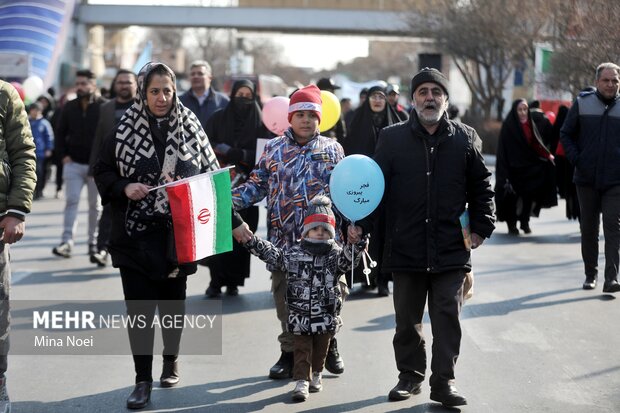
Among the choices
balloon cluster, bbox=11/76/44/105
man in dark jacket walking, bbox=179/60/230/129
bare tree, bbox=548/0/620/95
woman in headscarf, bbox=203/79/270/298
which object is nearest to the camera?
woman in headscarf, bbox=203/79/270/298

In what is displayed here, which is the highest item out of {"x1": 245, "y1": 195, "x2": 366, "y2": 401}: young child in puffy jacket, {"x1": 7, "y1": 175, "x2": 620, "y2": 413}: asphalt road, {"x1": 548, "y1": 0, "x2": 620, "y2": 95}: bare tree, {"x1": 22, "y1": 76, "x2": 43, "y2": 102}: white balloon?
{"x1": 548, "y1": 0, "x2": 620, "y2": 95}: bare tree

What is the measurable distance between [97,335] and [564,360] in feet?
11.5

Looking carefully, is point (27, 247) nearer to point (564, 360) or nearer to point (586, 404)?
point (564, 360)

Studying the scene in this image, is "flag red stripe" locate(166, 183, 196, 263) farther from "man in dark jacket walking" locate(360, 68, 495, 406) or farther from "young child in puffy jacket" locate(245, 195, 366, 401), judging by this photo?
"man in dark jacket walking" locate(360, 68, 495, 406)

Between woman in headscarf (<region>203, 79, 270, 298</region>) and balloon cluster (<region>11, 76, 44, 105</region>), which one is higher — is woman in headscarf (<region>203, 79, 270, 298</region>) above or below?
below

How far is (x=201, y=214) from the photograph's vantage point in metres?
6.43

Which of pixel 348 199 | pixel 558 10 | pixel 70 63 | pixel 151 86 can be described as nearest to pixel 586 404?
pixel 348 199

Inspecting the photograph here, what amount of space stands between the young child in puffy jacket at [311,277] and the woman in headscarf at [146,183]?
57 cm

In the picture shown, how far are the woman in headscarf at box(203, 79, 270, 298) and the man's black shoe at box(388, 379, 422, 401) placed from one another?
3.69m

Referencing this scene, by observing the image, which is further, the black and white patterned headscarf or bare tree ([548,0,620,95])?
bare tree ([548,0,620,95])

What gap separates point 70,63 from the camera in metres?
57.9

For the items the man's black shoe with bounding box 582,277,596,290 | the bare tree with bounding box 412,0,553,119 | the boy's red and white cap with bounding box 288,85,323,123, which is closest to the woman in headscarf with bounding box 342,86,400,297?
the man's black shoe with bounding box 582,277,596,290

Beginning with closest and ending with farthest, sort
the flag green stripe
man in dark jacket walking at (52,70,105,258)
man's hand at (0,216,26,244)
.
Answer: man's hand at (0,216,26,244) → the flag green stripe → man in dark jacket walking at (52,70,105,258)

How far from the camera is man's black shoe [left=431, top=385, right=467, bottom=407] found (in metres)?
6.41
